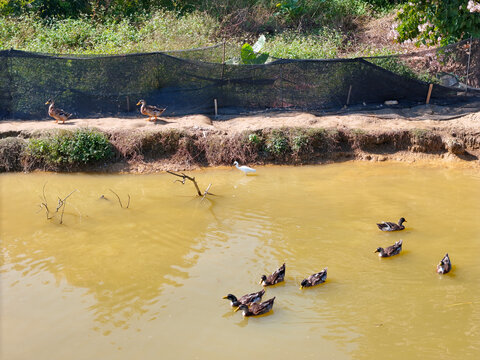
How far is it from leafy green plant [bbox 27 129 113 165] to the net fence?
1.93 m

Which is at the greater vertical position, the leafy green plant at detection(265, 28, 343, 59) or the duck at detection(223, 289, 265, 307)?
the leafy green plant at detection(265, 28, 343, 59)

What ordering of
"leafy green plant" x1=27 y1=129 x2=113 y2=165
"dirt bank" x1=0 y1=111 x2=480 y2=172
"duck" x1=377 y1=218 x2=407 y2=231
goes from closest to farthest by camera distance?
"duck" x1=377 y1=218 x2=407 y2=231 < "leafy green plant" x1=27 y1=129 x2=113 y2=165 < "dirt bank" x1=0 y1=111 x2=480 y2=172

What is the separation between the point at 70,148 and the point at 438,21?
39.3 feet

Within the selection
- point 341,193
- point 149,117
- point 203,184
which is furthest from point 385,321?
point 149,117

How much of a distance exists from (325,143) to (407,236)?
5005 mm

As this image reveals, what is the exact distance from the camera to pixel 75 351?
19.1 ft

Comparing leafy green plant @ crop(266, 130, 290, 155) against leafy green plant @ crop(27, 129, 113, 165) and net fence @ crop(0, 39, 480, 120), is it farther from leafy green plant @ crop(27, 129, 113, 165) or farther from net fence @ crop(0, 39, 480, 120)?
leafy green plant @ crop(27, 129, 113, 165)

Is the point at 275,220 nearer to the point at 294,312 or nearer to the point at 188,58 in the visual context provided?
the point at 294,312

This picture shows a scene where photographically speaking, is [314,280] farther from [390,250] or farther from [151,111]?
[151,111]

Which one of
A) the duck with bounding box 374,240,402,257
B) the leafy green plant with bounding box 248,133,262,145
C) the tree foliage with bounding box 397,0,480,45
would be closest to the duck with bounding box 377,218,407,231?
the duck with bounding box 374,240,402,257

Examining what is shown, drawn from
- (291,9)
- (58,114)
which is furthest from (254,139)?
(291,9)

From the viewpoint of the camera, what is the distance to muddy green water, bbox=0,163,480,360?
5980 millimetres

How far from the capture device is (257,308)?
636 cm

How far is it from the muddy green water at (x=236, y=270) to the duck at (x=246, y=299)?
16 centimetres
